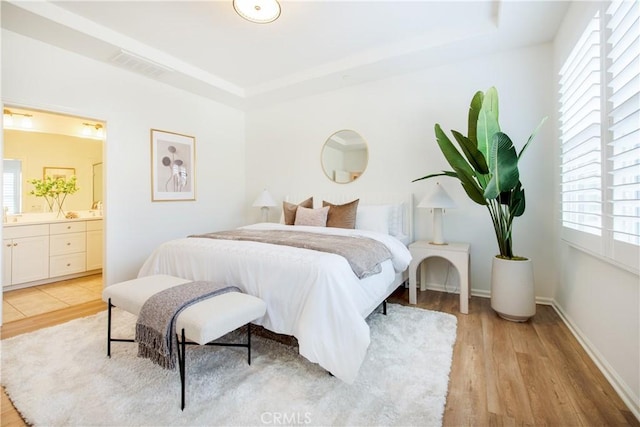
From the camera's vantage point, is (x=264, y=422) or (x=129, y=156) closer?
(x=264, y=422)

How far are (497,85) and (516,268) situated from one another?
197 centimetres

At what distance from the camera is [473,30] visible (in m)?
2.81

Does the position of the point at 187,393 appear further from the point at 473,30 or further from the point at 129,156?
the point at 473,30

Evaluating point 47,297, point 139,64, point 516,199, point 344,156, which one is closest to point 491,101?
point 516,199

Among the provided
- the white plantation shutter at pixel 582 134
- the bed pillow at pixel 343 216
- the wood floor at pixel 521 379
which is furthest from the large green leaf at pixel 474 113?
the wood floor at pixel 521 379

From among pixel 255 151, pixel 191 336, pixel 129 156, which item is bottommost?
pixel 191 336

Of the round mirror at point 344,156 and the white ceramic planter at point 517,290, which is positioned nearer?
the white ceramic planter at point 517,290

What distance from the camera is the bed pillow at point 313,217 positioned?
11.1ft

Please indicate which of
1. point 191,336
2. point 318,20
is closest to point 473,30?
point 318,20

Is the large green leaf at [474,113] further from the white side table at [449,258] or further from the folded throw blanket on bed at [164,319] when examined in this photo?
the folded throw blanket on bed at [164,319]

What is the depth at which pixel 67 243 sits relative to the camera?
13.4 ft

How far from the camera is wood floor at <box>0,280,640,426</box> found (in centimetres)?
143

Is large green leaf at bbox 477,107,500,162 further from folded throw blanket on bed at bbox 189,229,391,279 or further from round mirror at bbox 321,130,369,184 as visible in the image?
round mirror at bbox 321,130,369,184

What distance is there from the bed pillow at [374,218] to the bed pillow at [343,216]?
3.8 inches
